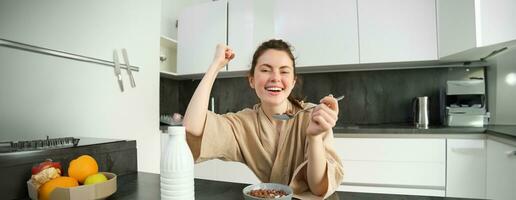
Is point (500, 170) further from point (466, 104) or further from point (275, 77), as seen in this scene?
point (275, 77)

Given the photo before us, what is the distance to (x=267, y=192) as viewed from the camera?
0.56 m

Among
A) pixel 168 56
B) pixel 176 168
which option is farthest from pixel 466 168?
pixel 168 56

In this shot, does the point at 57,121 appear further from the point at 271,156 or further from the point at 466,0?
the point at 466,0

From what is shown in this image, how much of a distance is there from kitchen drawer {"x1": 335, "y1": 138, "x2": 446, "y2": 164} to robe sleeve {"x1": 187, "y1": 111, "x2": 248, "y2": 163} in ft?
3.34

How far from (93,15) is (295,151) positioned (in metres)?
1.40

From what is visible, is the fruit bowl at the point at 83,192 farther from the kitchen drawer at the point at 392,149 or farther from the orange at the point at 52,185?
the kitchen drawer at the point at 392,149

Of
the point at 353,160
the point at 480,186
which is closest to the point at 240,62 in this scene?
the point at 353,160

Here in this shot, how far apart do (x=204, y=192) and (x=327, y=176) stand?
31 centimetres

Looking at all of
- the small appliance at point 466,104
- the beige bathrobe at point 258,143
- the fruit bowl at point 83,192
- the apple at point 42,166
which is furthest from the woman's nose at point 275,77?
the small appliance at point 466,104

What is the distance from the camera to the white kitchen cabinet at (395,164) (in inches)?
60.7

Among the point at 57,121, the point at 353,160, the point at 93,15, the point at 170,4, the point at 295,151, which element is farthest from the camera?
the point at 170,4

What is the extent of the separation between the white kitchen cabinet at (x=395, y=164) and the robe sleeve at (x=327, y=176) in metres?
1.05

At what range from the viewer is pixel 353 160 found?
1.66 m

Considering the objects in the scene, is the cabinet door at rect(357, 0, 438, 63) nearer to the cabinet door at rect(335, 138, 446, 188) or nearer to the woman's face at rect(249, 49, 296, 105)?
the cabinet door at rect(335, 138, 446, 188)
